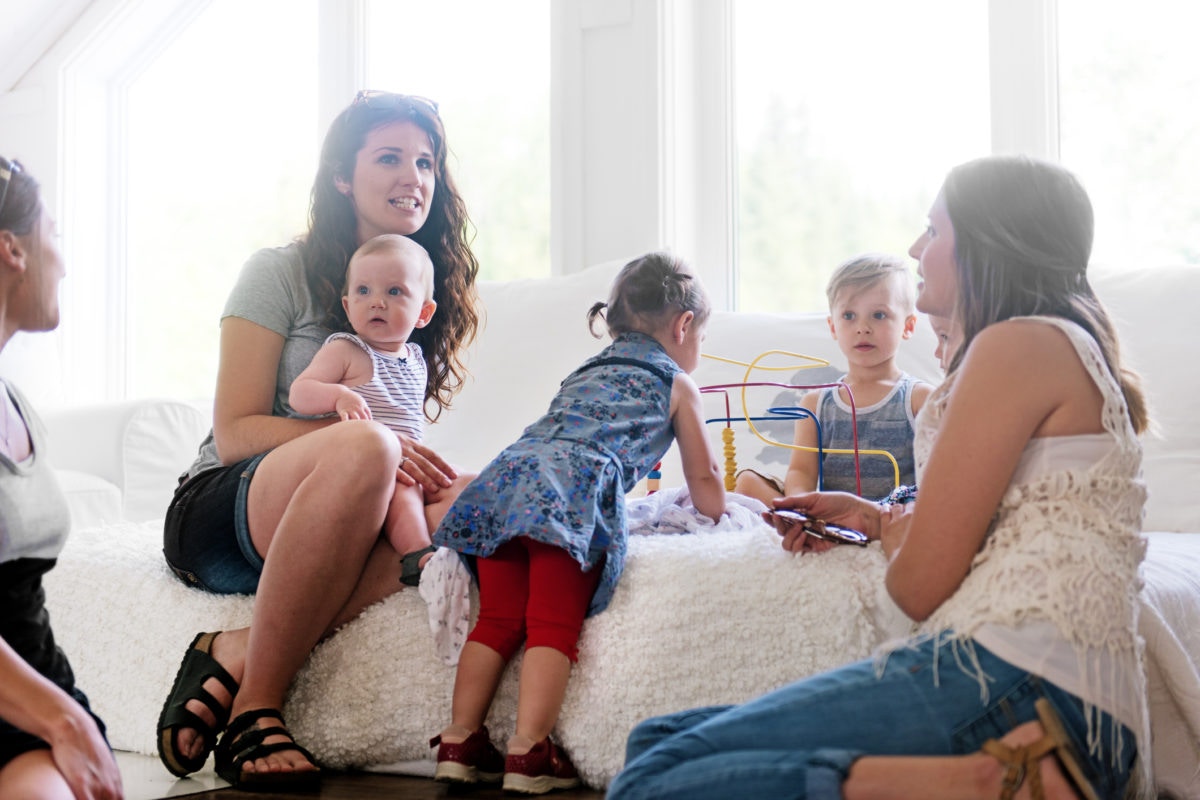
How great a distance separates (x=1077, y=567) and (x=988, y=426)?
15 cm

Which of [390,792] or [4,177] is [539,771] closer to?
[390,792]

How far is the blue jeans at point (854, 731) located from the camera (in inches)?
40.4

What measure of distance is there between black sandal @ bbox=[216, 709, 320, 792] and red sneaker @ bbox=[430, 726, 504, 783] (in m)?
0.17

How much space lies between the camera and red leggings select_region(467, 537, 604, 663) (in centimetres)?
145

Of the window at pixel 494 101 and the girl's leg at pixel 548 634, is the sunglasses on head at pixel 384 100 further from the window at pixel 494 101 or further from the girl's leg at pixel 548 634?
the window at pixel 494 101

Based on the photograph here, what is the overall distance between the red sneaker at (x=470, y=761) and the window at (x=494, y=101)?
1.91 metres

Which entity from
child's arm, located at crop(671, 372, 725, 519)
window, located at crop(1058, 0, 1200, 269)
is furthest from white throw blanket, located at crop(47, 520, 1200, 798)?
window, located at crop(1058, 0, 1200, 269)

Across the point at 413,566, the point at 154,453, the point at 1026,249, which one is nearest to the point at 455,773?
the point at 413,566

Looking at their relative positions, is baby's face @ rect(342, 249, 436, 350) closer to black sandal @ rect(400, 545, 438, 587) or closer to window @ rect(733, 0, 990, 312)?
black sandal @ rect(400, 545, 438, 587)

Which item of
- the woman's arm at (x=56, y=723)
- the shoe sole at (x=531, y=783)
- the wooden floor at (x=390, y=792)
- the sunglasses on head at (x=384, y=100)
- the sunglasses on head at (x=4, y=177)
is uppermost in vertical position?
the sunglasses on head at (x=384, y=100)

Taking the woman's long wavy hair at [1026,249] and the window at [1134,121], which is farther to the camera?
the window at [1134,121]

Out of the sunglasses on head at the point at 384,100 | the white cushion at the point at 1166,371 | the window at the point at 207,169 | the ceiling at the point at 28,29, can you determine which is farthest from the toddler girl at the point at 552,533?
the ceiling at the point at 28,29

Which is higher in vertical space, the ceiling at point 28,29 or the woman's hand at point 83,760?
the ceiling at point 28,29

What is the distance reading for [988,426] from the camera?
1091 mm
